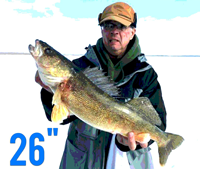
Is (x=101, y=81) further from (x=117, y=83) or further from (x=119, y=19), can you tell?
(x=119, y=19)

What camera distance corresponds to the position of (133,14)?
239cm

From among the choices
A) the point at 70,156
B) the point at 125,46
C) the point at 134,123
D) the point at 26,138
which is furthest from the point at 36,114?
the point at 134,123

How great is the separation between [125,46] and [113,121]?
0.78 metres

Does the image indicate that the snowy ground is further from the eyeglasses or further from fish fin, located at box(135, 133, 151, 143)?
the eyeglasses

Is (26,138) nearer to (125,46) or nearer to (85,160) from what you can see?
(85,160)

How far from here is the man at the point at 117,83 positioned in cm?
226

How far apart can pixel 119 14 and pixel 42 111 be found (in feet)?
7.72

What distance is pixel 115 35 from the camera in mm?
2227

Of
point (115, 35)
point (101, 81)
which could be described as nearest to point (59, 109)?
point (101, 81)

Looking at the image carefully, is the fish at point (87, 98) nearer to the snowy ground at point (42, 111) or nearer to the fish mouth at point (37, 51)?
the fish mouth at point (37, 51)

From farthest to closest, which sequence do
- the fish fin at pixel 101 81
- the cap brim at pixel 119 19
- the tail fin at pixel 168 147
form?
the cap brim at pixel 119 19 < the tail fin at pixel 168 147 < the fish fin at pixel 101 81

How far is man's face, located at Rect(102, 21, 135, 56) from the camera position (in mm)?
2240

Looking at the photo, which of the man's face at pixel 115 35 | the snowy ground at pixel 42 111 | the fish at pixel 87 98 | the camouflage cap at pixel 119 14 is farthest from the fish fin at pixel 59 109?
the snowy ground at pixel 42 111

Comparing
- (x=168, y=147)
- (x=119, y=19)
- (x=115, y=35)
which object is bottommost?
(x=168, y=147)
